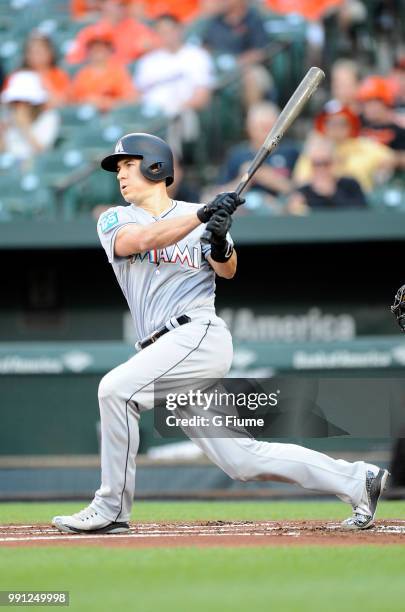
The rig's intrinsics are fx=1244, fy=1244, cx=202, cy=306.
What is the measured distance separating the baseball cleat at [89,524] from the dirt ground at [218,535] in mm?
33

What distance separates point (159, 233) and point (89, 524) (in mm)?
1205

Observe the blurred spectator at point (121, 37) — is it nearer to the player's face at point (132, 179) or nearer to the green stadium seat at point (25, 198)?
the green stadium seat at point (25, 198)

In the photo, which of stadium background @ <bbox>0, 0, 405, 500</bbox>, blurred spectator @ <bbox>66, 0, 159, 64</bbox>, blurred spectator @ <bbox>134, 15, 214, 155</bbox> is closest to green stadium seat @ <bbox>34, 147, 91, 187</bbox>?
stadium background @ <bbox>0, 0, 405, 500</bbox>

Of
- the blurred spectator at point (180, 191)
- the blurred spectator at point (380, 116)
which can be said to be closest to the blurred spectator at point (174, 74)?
the blurred spectator at point (180, 191)

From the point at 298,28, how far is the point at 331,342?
13.1ft

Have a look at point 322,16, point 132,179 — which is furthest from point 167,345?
point 322,16

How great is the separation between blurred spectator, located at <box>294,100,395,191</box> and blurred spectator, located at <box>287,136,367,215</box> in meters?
0.17

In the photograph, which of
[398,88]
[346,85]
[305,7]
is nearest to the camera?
[346,85]

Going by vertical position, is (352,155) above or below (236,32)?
below

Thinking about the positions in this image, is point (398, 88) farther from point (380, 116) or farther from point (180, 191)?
point (180, 191)

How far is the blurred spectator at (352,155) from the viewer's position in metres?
10.7

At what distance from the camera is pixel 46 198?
10.7 meters

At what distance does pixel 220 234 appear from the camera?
4.81m

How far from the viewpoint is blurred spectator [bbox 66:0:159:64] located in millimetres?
12750
